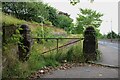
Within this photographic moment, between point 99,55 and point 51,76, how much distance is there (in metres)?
5.07

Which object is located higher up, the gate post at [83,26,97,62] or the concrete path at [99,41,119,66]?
the gate post at [83,26,97,62]

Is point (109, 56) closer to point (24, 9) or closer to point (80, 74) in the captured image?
point (24, 9)

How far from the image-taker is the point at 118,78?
876 cm

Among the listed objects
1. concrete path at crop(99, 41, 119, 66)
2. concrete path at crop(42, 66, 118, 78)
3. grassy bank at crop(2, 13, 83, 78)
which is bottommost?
concrete path at crop(42, 66, 118, 78)

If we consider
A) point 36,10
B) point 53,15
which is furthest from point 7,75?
point 53,15

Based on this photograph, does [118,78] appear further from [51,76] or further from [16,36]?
[16,36]

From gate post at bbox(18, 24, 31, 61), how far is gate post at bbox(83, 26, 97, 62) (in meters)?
3.17

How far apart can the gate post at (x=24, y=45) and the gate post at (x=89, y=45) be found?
317 cm

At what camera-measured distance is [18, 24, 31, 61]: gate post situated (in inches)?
399

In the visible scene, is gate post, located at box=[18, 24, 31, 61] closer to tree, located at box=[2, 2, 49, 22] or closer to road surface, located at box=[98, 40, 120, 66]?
road surface, located at box=[98, 40, 120, 66]

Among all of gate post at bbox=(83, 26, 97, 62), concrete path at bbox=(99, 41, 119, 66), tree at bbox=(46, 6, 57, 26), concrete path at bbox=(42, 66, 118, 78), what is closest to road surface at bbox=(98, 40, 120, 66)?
concrete path at bbox=(99, 41, 119, 66)

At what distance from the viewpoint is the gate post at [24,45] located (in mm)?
10141

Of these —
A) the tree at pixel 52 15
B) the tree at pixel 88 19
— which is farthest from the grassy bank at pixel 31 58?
the tree at pixel 88 19

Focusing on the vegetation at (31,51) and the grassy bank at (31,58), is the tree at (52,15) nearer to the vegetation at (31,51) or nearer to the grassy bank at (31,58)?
the vegetation at (31,51)
